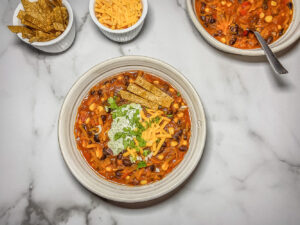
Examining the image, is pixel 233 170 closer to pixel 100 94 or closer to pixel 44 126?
pixel 100 94

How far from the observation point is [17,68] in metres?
2.74

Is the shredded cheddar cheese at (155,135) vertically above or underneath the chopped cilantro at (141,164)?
above

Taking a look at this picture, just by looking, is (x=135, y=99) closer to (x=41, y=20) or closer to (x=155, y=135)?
(x=155, y=135)

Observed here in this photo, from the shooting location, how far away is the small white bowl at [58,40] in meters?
2.42

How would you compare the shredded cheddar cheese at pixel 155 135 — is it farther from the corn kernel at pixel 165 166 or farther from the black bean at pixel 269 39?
the black bean at pixel 269 39

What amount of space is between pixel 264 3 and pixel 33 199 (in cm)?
259

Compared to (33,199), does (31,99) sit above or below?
above

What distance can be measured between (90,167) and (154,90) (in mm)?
774

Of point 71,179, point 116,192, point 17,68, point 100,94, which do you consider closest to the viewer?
point 116,192

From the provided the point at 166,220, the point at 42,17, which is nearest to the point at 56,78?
the point at 42,17

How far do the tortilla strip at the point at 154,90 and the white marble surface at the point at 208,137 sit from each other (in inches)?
17.0

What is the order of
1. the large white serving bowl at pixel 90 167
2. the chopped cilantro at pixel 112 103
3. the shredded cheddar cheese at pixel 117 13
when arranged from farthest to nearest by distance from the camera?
the shredded cheddar cheese at pixel 117 13 → the chopped cilantro at pixel 112 103 → the large white serving bowl at pixel 90 167

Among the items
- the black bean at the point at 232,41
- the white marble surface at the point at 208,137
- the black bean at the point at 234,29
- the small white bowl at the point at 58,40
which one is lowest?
the white marble surface at the point at 208,137

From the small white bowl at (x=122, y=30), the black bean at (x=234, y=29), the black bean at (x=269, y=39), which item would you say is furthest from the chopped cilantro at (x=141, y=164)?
the black bean at (x=269, y=39)
